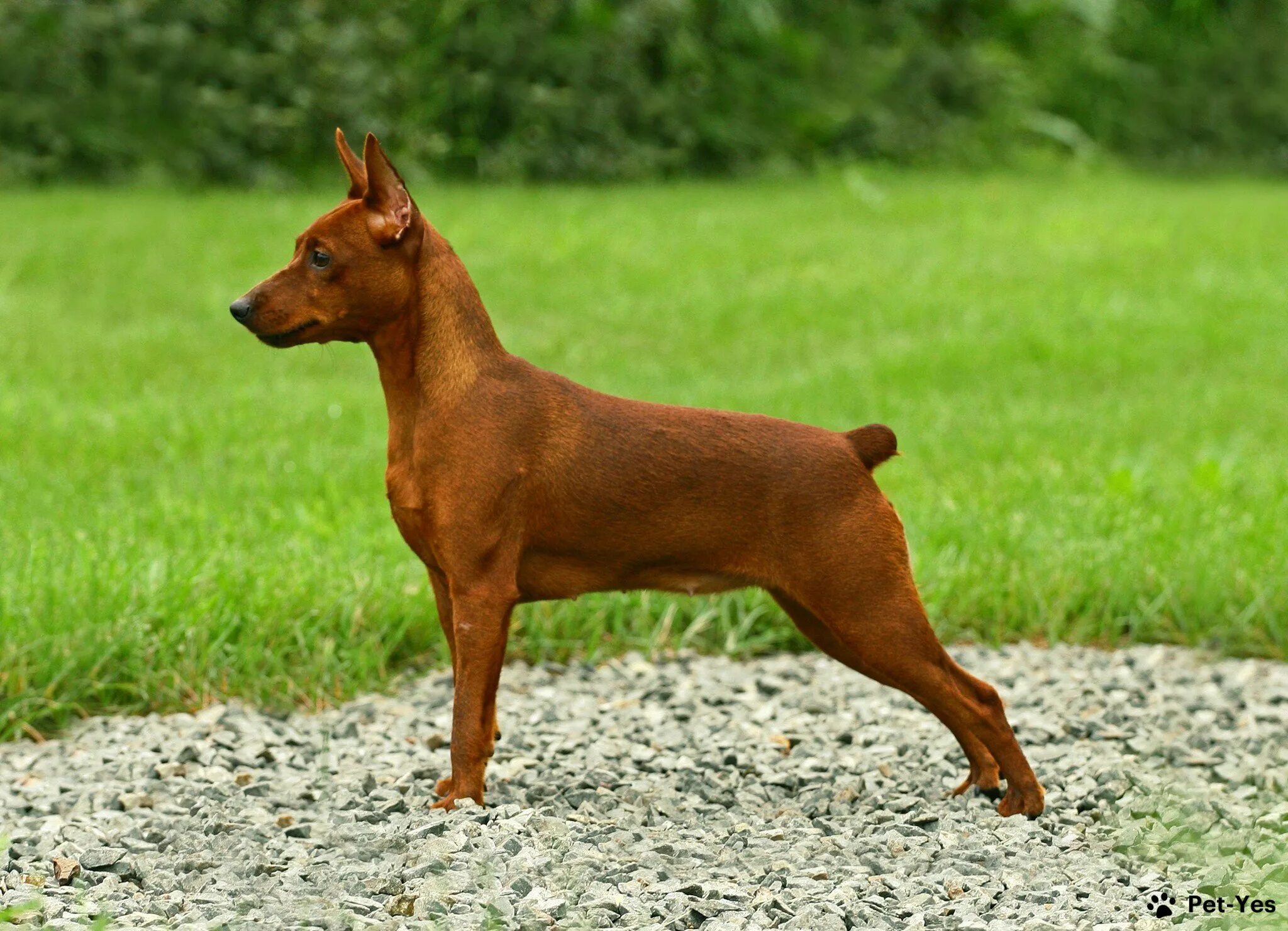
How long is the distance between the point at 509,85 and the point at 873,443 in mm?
10213

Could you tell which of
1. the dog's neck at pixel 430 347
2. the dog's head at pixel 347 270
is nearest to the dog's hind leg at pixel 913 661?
the dog's neck at pixel 430 347

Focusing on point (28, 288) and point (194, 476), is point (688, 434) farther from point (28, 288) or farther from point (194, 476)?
point (28, 288)

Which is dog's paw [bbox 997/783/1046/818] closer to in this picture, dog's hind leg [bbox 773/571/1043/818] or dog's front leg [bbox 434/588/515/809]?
dog's hind leg [bbox 773/571/1043/818]

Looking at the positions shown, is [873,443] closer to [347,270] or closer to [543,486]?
[543,486]

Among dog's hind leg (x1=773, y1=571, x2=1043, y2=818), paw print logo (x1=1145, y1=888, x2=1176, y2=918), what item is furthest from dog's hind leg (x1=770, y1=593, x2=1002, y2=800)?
paw print logo (x1=1145, y1=888, x2=1176, y2=918)

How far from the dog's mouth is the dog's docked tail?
1.24 m

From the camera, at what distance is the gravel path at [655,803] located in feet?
10.6

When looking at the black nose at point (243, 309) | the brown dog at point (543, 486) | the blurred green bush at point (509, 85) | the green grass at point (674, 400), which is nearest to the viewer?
the black nose at point (243, 309)

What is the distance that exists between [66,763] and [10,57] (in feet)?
32.6

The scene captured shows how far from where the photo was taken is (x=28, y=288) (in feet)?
32.4

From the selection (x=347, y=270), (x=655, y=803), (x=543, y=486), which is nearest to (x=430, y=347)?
(x=347, y=270)

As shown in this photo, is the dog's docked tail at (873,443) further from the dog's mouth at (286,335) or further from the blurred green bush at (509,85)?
the blurred green bush at (509,85)

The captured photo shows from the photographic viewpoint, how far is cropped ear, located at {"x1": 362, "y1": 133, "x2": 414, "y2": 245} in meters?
3.54

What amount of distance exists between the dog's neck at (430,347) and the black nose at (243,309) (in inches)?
12.1
